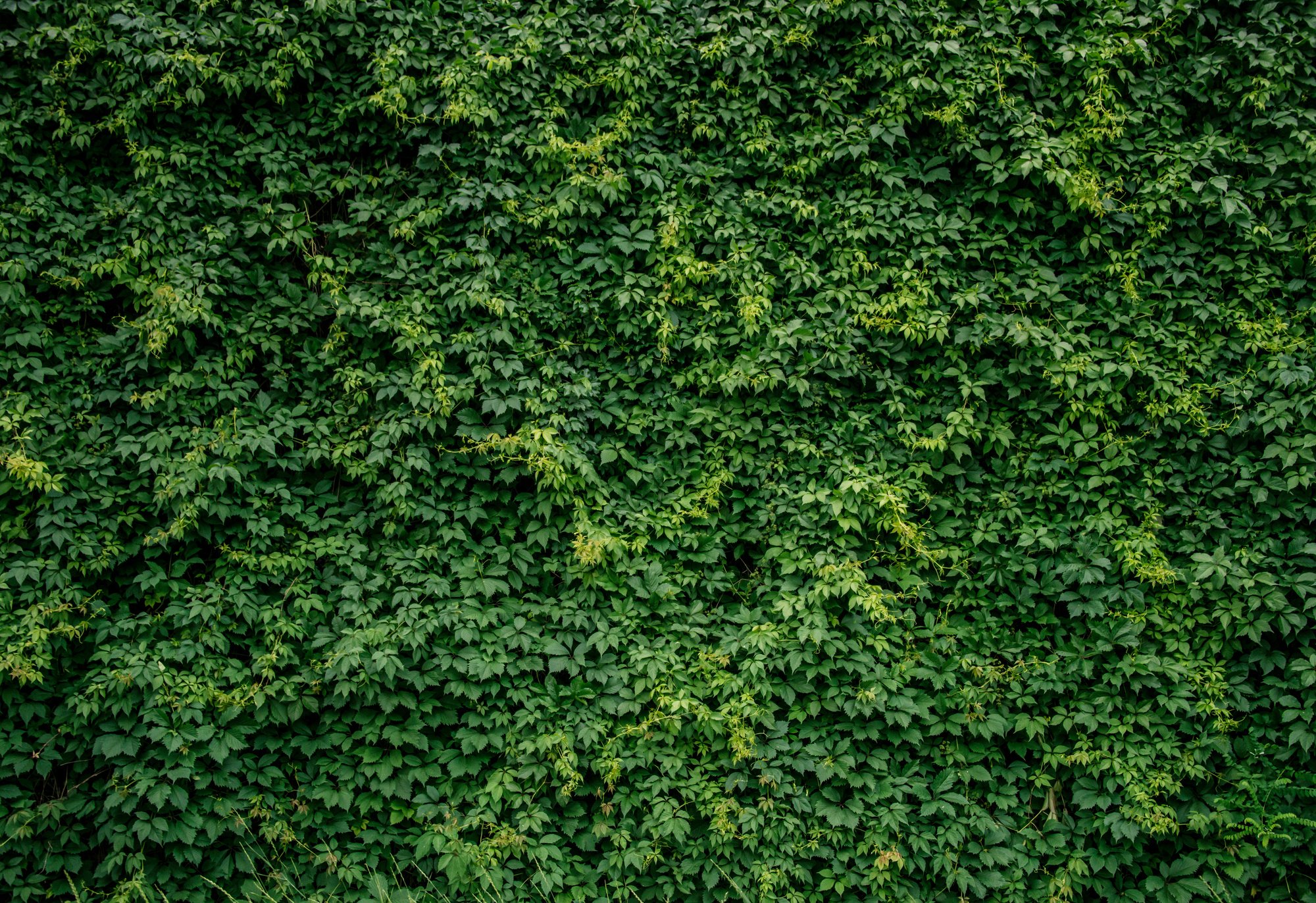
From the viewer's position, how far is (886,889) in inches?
159

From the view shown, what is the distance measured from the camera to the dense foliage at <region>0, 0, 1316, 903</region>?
160 inches

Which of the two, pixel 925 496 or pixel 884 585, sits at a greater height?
pixel 925 496

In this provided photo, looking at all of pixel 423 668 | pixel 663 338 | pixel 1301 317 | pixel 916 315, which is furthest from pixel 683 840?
pixel 1301 317

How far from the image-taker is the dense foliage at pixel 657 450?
4.06 m

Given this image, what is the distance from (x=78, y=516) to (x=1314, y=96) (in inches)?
313

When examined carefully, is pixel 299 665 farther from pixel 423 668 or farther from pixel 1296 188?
pixel 1296 188

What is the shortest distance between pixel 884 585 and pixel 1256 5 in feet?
14.1

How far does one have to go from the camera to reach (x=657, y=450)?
180 inches

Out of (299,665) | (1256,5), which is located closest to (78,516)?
(299,665)

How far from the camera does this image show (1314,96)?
14.9 ft

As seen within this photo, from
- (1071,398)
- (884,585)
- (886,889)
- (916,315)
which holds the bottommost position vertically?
(886,889)

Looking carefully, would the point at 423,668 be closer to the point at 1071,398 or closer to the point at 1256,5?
the point at 1071,398

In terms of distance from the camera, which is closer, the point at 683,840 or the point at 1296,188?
the point at 683,840

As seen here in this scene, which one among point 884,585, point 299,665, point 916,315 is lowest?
point 299,665
